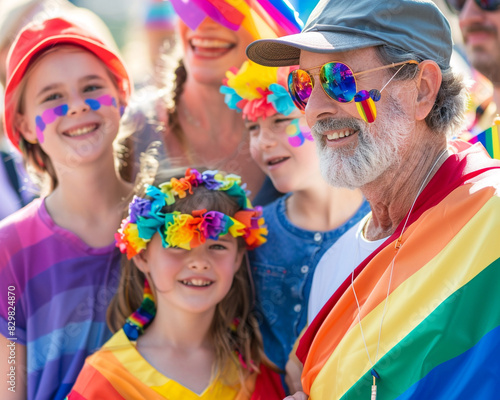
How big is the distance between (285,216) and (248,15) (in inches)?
42.7

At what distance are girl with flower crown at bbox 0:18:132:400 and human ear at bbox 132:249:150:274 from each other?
0.24 m

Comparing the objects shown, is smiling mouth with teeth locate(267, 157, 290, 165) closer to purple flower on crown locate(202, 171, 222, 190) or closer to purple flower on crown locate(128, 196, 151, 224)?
purple flower on crown locate(202, 171, 222, 190)

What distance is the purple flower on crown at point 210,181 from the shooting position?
289cm

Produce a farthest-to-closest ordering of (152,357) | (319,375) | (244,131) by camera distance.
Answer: (244,131)
(152,357)
(319,375)

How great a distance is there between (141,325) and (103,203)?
0.72m

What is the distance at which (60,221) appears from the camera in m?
3.12

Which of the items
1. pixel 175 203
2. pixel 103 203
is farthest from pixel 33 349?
pixel 175 203

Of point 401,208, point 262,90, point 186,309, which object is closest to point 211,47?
point 262,90

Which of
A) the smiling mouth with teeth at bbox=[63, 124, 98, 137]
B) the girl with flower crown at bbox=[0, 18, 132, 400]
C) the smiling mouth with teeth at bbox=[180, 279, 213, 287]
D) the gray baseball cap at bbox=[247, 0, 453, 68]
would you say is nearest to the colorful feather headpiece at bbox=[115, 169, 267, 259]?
the smiling mouth with teeth at bbox=[180, 279, 213, 287]

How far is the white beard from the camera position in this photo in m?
2.21

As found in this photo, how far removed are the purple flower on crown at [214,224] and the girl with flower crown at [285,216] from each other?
1.44 ft

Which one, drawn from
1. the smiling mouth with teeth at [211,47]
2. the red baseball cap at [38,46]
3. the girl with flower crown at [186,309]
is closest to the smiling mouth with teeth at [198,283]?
the girl with flower crown at [186,309]

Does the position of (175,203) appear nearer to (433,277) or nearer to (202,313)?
(202,313)

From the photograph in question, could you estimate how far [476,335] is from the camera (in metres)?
1.77
